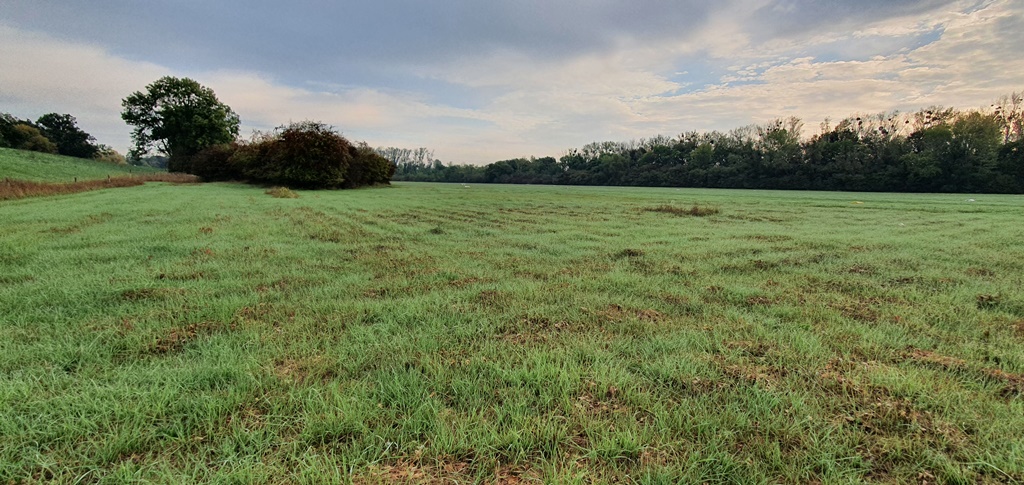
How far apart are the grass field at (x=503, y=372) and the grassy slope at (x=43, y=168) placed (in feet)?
112

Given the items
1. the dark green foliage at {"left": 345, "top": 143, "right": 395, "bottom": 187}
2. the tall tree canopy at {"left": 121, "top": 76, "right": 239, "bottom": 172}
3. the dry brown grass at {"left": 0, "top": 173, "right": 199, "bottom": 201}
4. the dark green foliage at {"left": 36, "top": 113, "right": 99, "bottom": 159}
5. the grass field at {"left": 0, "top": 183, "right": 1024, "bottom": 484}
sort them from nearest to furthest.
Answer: the grass field at {"left": 0, "top": 183, "right": 1024, "bottom": 484}
the dry brown grass at {"left": 0, "top": 173, "right": 199, "bottom": 201}
the dark green foliage at {"left": 345, "top": 143, "right": 395, "bottom": 187}
the tall tree canopy at {"left": 121, "top": 76, "right": 239, "bottom": 172}
the dark green foliage at {"left": 36, "top": 113, "right": 99, "bottom": 159}

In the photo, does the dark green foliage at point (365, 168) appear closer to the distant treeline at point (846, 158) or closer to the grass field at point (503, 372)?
the grass field at point (503, 372)

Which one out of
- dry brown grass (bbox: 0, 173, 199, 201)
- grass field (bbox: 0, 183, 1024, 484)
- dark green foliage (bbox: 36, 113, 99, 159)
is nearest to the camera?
grass field (bbox: 0, 183, 1024, 484)

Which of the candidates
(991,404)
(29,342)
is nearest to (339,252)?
(29,342)

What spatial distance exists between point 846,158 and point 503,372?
69.6 m

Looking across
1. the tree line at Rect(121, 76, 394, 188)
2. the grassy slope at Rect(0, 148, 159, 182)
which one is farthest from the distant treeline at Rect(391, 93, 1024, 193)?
the grassy slope at Rect(0, 148, 159, 182)

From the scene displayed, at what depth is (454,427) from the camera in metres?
2.06

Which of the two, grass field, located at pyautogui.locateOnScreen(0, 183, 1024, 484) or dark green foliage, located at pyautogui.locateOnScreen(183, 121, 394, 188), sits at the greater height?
dark green foliage, located at pyautogui.locateOnScreen(183, 121, 394, 188)

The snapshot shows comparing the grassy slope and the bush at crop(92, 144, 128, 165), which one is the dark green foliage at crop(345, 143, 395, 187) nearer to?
the grassy slope

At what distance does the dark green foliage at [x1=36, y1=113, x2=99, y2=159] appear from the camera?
5785cm

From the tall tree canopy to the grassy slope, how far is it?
23.1ft

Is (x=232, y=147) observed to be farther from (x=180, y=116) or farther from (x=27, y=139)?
(x=27, y=139)

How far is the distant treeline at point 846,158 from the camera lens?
45156 mm

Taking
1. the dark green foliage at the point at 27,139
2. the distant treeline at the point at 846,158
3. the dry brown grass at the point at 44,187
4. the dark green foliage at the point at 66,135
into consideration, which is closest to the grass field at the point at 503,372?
the dry brown grass at the point at 44,187
